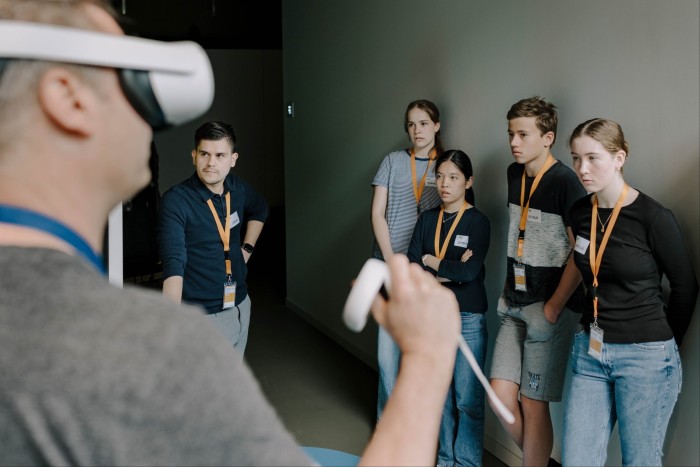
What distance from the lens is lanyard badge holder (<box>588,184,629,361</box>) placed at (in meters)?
2.85

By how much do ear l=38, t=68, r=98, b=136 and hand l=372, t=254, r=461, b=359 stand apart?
34 centimetres

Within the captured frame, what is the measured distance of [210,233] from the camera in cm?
356

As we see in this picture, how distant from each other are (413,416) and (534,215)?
272 centimetres

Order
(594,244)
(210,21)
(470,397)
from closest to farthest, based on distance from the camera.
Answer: (594,244) → (470,397) → (210,21)

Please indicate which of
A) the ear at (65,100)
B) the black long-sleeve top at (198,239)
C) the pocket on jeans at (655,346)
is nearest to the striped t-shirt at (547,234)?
the pocket on jeans at (655,346)

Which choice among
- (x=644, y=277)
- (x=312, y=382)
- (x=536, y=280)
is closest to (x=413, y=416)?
(x=644, y=277)

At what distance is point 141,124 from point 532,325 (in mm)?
2851

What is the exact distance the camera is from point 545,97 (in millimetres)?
3549

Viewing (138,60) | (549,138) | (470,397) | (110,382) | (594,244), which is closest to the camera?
(110,382)

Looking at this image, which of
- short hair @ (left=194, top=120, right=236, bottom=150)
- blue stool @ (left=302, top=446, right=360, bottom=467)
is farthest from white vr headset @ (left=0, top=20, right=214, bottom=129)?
short hair @ (left=194, top=120, right=236, bottom=150)

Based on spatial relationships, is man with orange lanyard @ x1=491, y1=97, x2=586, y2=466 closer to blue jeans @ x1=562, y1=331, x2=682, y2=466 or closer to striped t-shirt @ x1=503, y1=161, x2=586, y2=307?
striped t-shirt @ x1=503, y1=161, x2=586, y2=307

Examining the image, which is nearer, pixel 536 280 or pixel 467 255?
pixel 536 280

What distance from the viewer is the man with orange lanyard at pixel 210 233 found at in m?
3.48

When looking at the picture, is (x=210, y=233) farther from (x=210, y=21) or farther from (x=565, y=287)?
(x=210, y=21)
